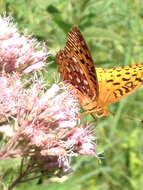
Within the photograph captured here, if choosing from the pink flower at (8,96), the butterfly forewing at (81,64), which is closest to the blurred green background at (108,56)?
the butterfly forewing at (81,64)

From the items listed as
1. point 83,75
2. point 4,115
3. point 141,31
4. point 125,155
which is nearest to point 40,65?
point 83,75

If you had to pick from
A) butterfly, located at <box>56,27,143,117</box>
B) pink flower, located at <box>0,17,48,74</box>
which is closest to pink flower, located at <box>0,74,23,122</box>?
pink flower, located at <box>0,17,48,74</box>

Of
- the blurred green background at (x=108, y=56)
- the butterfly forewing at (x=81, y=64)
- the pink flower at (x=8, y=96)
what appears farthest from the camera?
the blurred green background at (x=108, y=56)

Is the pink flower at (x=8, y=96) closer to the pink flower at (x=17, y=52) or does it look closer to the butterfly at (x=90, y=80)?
the pink flower at (x=17, y=52)

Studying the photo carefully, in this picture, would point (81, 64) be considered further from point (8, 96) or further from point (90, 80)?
point (8, 96)

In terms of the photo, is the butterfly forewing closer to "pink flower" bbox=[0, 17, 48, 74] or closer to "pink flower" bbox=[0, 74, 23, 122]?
"pink flower" bbox=[0, 17, 48, 74]
